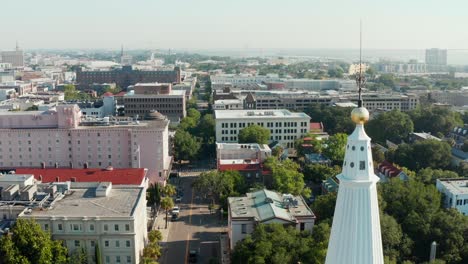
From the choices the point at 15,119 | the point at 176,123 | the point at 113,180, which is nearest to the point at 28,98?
the point at 176,123

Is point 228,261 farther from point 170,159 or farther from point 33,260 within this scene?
point 170,159

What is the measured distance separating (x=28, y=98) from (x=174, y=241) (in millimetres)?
111405

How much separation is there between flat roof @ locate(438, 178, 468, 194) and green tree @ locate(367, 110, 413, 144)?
44.0 metres

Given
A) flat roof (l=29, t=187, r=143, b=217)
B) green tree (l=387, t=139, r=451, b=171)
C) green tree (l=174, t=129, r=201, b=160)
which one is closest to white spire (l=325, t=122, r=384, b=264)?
flat roof (l=29, t=187, r=143, b=217)

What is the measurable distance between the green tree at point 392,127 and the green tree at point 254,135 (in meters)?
28.6

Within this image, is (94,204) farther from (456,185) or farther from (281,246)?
(456,185)

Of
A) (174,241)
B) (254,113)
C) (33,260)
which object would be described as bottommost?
(174,241)

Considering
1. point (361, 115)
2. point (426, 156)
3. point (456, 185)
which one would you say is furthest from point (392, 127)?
point (361, 115)

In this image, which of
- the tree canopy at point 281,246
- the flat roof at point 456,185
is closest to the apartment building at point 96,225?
the tree canopy at point 281,246

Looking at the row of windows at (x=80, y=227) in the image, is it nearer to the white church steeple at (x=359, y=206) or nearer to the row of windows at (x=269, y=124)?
the white church steeple at (x=359, y=206)

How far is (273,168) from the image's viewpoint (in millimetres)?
77938

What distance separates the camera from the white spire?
1853 cm

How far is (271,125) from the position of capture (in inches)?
4550

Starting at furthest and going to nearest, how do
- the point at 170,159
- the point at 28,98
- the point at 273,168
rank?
the point at 28,98
the point at 170,159
the point at 273,168
